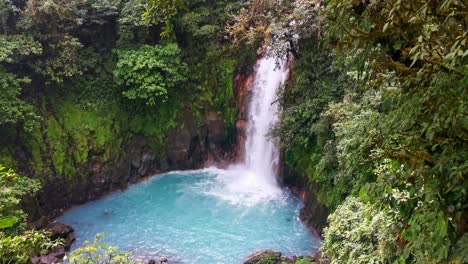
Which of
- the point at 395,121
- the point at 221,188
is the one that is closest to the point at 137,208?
the point at 221,188

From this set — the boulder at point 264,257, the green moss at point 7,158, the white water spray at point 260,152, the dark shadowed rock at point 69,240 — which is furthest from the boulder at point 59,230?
the boulder at point 264,257

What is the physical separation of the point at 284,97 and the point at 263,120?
211 centimetres

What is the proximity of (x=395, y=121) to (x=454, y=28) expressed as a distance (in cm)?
70

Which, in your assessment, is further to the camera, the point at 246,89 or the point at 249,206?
the point at 246,89

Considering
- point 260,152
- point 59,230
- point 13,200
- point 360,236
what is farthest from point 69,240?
point 360,236

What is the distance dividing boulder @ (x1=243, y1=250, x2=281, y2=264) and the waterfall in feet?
14.0

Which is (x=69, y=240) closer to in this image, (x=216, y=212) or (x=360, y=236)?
(x=216, y=212)

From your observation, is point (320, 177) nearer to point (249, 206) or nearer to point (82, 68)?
point (249, 206)

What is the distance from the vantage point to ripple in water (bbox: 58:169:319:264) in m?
10.2

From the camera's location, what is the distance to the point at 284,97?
12.0m

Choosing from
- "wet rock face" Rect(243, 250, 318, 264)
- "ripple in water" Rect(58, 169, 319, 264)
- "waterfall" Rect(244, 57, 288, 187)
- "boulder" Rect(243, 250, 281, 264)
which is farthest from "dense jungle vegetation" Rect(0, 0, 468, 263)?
"boulder" Rect(243, 250, 281, 264)

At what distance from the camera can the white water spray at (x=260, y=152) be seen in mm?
13094

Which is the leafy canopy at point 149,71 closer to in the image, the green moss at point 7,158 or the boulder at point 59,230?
the green moss at point 7,158

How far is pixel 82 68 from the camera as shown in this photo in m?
13.2
